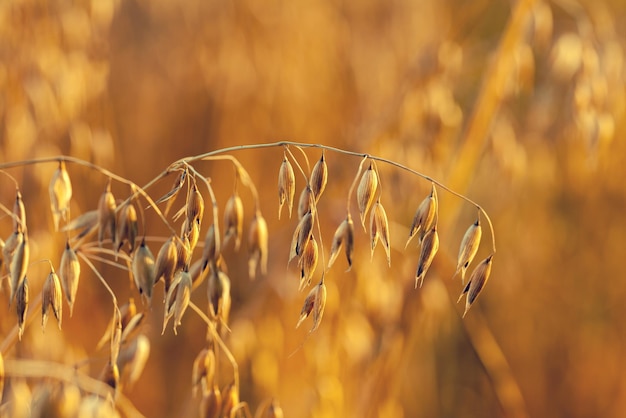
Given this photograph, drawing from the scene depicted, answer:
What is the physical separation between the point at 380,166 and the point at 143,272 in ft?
3.16

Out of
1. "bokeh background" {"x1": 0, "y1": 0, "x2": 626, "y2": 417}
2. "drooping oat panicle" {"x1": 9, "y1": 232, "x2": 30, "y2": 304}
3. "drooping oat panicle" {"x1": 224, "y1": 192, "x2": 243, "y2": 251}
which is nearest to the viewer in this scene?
"drooping oat panicle" {"x1": 9, "y1": 232, "x2": 30, "y2": 304}

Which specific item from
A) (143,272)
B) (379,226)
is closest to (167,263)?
(143,272)

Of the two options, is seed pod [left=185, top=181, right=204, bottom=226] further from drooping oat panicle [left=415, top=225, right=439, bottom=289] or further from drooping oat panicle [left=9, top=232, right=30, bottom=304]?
drooping oat panicle [left=415, top=225, right=439, bottom=289]

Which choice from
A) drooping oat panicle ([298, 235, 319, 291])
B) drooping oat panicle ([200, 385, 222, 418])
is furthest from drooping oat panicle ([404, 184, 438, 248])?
drooping oat panicle ([200, 385, 222, 418])

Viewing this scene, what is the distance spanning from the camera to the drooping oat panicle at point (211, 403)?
0.96 m

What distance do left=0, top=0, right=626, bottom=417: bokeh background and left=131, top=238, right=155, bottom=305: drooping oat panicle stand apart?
1.37 feet

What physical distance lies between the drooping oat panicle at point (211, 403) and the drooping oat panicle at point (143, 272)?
0.62ft

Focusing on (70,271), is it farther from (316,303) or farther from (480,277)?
(480,277)

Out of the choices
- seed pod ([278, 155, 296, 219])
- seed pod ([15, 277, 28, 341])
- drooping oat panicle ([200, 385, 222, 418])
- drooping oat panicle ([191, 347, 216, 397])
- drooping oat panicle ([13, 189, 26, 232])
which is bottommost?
drooping oat panicle ([200, 385, 222, 418])

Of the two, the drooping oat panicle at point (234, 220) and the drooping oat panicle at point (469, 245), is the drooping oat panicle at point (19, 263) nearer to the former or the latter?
the drooping oat panicle at point (234, 220)

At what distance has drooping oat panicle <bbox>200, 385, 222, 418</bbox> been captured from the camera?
0.96m

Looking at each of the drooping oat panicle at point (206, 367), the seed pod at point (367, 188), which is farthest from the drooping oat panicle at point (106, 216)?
the seed pod at point (367, 188)

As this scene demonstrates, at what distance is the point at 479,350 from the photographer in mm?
1429

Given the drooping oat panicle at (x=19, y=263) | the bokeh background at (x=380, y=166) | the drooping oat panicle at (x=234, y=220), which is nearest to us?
the drooping oat panicle at (x=19, y=263)
